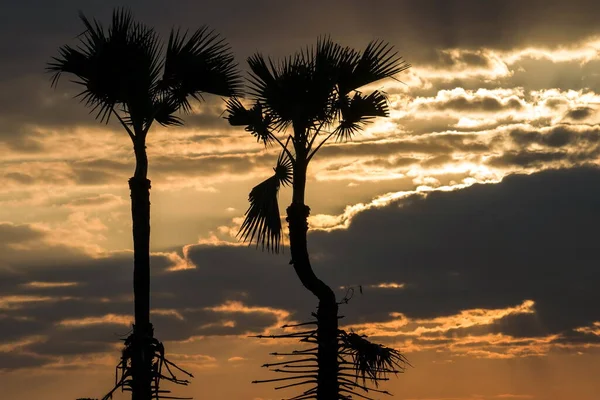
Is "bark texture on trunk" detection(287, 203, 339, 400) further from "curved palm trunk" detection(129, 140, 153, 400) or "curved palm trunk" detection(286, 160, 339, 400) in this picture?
"curved palm trunk" detection(129, 140, 153, 400)

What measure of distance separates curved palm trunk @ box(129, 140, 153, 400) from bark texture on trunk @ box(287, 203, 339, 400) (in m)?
3.96

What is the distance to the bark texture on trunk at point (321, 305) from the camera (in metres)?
25.6

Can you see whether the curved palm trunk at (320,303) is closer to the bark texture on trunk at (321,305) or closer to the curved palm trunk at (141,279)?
the bark texture on trunk at (321,305)

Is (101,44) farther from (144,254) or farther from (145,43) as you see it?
(144,254)

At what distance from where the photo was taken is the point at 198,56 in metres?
27.0

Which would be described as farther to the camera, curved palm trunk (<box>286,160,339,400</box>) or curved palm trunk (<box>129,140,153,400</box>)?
curved palm trunk (<box>286,160,339,400</box>)

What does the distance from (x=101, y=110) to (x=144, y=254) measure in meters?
4.48

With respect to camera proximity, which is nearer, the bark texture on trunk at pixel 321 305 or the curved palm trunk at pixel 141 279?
the curved palm trunk at pixel 141 279

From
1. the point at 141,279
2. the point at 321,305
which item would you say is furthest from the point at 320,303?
the point at 141,279

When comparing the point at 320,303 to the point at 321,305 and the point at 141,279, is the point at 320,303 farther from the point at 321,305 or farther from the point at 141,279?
the point at 141,279

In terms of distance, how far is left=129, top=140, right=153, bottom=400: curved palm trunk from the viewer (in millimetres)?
24547

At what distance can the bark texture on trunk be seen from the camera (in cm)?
2559

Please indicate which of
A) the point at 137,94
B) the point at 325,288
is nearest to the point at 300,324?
the point at 325,288

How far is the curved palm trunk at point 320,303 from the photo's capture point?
2559cm
